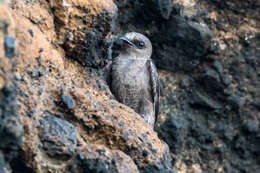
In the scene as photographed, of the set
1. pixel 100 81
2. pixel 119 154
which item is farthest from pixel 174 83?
pixel 119 154

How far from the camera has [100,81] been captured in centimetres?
369

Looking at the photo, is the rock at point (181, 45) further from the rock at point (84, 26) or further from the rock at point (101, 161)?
the rock at point (101, 161)

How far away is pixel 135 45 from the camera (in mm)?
4852

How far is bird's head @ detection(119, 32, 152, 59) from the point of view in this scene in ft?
15.8

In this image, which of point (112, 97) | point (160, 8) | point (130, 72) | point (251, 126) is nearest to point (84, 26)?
point (112, 97)

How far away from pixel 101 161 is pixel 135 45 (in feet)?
7.80

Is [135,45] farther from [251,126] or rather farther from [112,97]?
[251,126]

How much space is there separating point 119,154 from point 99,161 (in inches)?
7.9

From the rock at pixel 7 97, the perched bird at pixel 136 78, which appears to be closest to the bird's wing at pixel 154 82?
the perched bird at pixel 136 78

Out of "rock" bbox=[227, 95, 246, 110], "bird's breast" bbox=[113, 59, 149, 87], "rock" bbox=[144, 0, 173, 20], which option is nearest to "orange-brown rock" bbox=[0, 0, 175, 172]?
"bird's breast" bbox=[113, 59, 149, 87]

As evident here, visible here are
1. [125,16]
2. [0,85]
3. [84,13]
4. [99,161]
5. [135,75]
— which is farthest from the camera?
[125,16]

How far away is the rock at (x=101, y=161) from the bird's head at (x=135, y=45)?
2134 mm

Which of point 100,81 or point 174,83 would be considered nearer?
point 100,81

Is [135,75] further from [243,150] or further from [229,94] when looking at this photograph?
[243,150]
